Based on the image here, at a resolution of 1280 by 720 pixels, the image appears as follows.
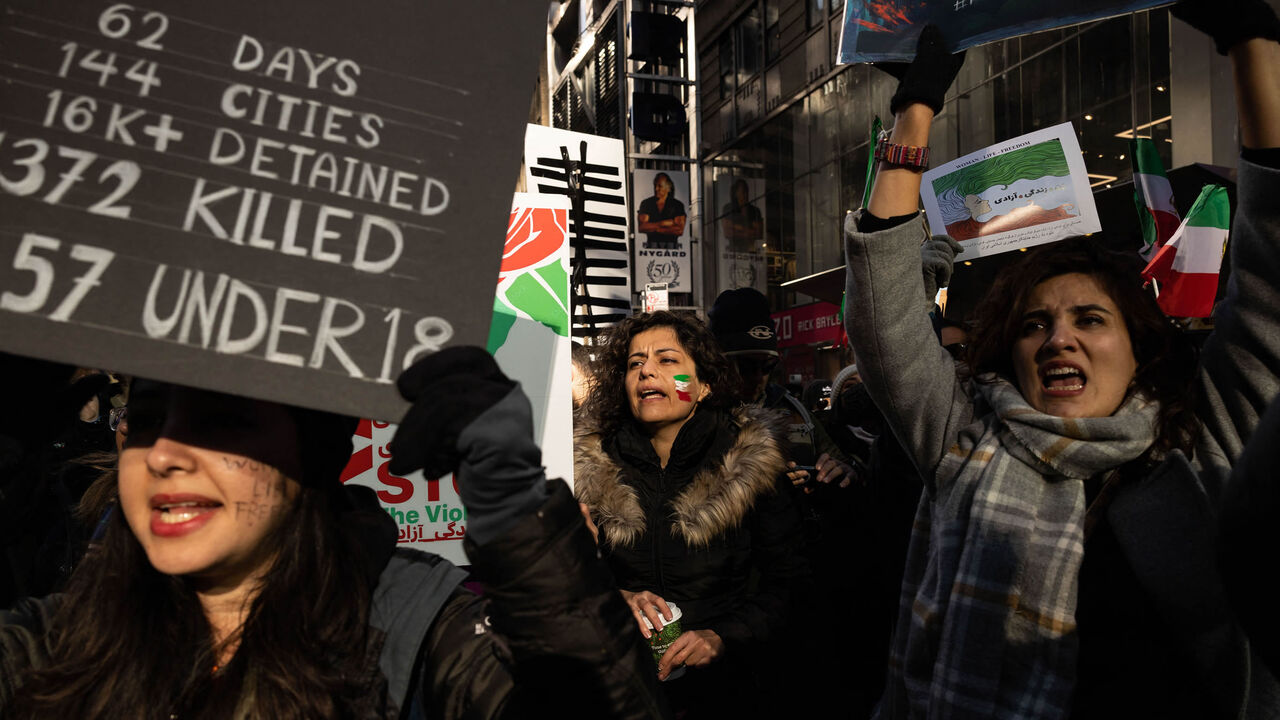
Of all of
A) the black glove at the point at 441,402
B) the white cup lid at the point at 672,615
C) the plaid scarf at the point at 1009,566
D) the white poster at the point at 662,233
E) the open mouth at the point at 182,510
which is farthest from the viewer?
the white poster at the point at 662,233

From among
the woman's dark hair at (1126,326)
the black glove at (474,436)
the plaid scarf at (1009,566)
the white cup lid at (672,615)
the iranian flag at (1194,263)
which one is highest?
the iranian flag at (1194,263)

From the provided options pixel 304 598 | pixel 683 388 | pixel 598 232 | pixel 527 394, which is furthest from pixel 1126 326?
pixel 598 232

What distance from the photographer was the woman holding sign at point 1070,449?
1489 millimetres

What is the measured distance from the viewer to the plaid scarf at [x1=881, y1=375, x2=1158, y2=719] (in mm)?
1607

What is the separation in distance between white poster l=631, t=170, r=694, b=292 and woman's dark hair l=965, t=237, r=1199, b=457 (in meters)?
12.0

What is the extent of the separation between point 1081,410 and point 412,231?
1.51 m

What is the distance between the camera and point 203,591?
130cm

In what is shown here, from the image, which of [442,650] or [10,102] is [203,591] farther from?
[10,102]

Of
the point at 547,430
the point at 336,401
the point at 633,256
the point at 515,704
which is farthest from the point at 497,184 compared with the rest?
the point at 633,256

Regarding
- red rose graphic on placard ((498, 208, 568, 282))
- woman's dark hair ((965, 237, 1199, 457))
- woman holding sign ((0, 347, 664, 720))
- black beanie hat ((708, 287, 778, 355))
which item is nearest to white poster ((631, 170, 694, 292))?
black beanie hat ((708, 287, 778, 355))

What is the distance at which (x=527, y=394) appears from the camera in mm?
2623

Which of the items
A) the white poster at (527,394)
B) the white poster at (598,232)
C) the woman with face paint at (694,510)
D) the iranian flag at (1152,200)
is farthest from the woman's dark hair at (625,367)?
the white poster at (598,232)

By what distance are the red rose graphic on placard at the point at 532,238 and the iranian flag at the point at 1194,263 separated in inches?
91.0

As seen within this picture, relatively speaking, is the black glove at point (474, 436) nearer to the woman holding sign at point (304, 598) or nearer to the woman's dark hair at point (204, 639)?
the woman holding sign at point (304, 598)
